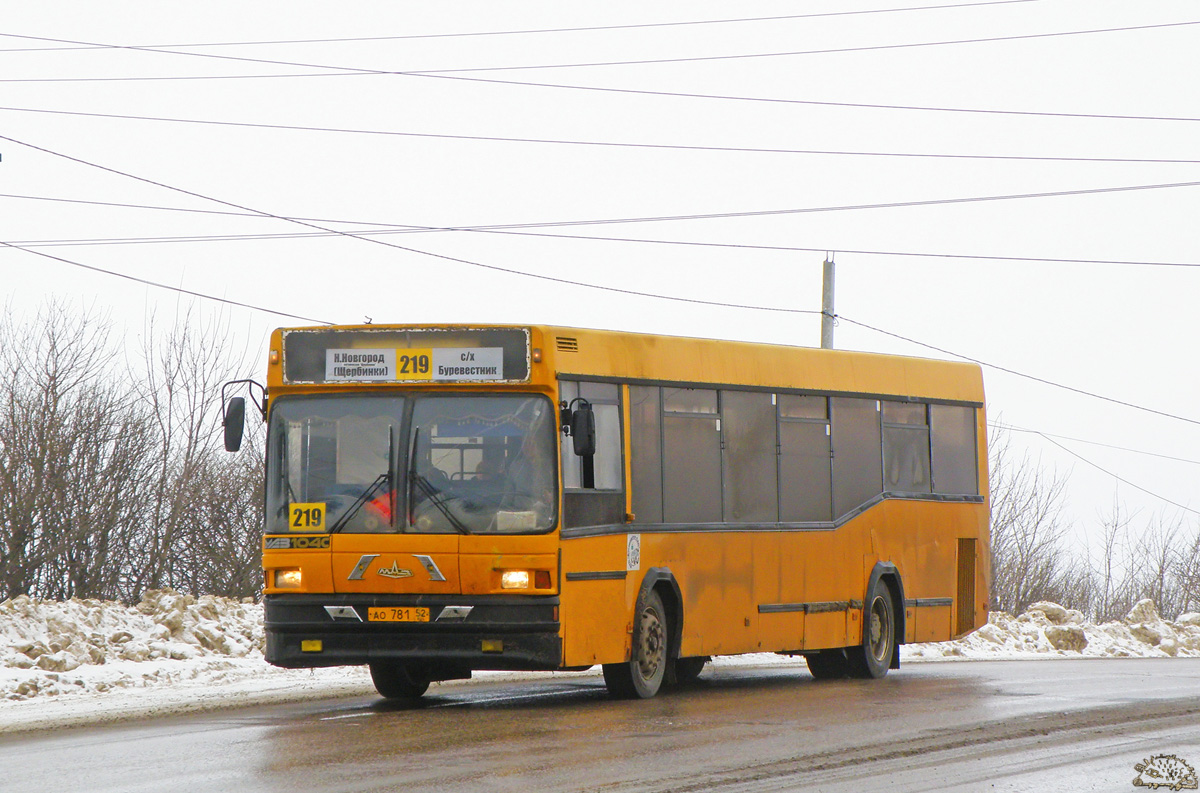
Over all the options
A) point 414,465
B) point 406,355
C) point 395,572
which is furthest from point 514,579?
point 406,355

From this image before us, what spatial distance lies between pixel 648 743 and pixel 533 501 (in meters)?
2.72

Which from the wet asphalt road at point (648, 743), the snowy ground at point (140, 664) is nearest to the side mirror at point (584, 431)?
the wet asphalt road at point (648, 743)

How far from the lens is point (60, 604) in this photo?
1805 cm

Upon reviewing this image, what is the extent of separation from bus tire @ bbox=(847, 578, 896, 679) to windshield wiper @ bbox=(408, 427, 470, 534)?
19.3 feet

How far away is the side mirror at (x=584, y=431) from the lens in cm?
1262

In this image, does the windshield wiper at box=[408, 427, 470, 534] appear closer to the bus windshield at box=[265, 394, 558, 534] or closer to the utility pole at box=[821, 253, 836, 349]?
the bus windshield at box=[265, 394, 558, 534]

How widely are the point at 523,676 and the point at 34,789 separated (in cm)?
940

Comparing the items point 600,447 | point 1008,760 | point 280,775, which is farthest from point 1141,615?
point 280,775

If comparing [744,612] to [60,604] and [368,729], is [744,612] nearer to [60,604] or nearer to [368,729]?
[368,729]

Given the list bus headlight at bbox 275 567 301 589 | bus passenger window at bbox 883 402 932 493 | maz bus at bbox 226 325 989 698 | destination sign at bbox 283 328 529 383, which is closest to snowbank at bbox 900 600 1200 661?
bus passenger window at bbox 883 402 932 493

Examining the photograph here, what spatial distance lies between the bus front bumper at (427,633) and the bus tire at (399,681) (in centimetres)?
120

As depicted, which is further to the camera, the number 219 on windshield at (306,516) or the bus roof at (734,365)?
the bus roof at (734,365)

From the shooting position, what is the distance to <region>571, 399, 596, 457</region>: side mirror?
1262 centimetres
